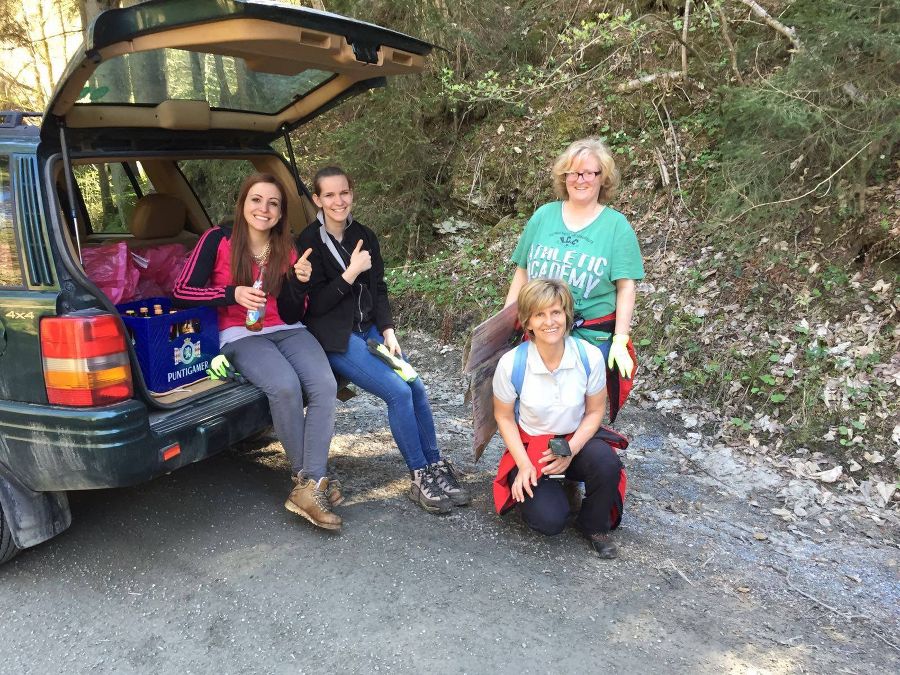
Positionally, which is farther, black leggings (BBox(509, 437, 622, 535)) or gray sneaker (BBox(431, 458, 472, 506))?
gray sneaker (BBox(431, 458, 472, 506))

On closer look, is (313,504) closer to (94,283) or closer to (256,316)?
(256,316)

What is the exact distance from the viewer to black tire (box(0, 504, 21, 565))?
300 cm

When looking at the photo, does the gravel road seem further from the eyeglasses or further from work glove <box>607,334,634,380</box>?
the eyeglasses

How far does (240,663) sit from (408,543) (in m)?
1.01

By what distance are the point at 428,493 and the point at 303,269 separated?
4.46 ft

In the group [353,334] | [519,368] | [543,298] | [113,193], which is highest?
[113,193]

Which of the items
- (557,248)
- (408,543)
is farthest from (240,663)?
(557,248)

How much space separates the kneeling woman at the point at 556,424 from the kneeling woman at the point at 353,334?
0.60m

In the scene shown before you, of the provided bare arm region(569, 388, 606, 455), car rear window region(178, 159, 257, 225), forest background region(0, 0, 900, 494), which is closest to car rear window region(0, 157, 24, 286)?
bare arm region(569, 388, 606, 455)

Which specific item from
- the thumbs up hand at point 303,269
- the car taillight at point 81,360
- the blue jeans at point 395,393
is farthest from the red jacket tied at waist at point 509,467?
the car taillight at point 81,360

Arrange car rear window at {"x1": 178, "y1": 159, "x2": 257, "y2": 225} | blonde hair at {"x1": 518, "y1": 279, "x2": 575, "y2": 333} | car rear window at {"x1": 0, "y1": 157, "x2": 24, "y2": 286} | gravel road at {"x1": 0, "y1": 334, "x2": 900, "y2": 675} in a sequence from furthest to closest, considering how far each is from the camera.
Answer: car rear window at {"x1": 178, "y1": 159, "x2": 257, "y2": 225} → blonde hair at {"x1": 518, "y1": 279, "x2": 575, "y2": 333} → car rear window at {"x1": 0, "y1": 157, "x2": 24, "y2": 286} → gravel road at {"x1": 0, "y1": 334, "x2": 900, "y2": 675}

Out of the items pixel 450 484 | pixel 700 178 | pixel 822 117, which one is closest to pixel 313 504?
pixel 450 484

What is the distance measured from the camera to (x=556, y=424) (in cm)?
328

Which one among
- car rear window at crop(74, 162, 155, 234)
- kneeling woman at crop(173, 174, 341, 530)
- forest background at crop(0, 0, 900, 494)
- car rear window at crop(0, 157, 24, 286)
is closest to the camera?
car rear window at crop(0, 157, 24, 286)
